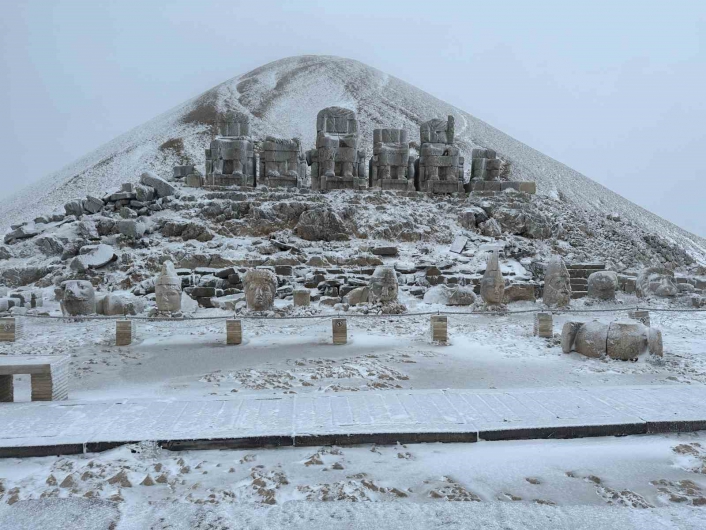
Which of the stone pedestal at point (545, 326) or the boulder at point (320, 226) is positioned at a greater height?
the boulder at point (320, 226)

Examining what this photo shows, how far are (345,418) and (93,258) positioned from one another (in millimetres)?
12974

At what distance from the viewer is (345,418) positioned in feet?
16.7

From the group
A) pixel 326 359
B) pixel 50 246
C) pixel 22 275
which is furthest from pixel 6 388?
pixel 50 246

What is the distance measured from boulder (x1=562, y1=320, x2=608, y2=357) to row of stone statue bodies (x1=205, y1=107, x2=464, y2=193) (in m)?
14.5

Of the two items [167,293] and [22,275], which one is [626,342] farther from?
[22,275]

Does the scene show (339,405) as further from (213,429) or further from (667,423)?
(667,423)

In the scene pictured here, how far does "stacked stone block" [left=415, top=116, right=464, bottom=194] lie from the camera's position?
Result: 22609 millimetres

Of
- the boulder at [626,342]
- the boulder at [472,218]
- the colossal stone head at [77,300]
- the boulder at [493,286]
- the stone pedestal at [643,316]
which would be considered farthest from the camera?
the boulder at [472,218]

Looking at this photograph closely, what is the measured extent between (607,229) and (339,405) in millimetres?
19372

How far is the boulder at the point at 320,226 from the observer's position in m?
18.4

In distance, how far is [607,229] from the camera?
21703 mm

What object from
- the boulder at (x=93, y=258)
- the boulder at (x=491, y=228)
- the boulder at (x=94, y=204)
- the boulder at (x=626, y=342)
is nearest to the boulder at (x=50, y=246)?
the boulder at (x=93, y=258)

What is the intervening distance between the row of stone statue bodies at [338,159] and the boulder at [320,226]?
3529mm

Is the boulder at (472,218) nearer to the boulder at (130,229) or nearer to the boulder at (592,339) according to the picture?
the boulder at (130,229)
